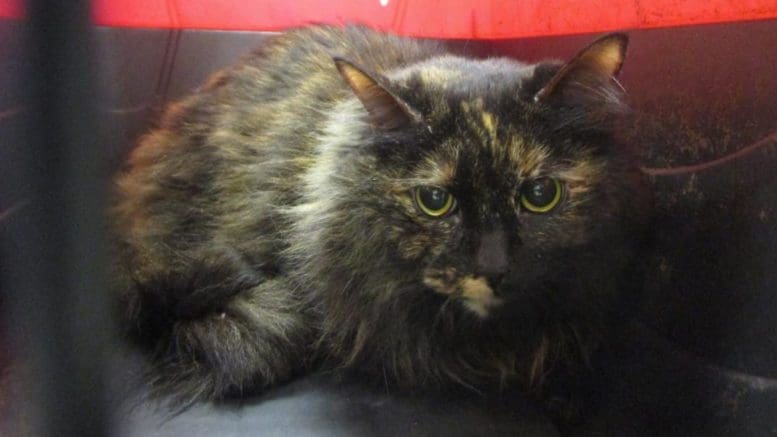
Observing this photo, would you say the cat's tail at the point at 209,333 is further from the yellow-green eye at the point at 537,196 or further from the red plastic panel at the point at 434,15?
the red plastic panel at the point at 434,15

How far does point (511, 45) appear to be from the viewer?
193cm

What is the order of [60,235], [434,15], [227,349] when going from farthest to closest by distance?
[434,15] → [227,349] → [60,235]

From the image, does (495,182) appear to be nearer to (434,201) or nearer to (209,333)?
(434,201)

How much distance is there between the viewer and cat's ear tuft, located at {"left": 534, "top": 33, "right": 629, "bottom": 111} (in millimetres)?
1001

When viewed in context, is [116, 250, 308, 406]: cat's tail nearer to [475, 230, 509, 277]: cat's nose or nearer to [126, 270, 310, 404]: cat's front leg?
[126, 270, 310, 404]: cat's front leg

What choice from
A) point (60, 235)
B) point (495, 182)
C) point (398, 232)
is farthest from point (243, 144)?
point (60, 235)

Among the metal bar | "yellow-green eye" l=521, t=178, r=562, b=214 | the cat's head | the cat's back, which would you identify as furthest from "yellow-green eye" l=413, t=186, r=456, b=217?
the metal bar

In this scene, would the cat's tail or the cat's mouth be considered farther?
the cat's tail

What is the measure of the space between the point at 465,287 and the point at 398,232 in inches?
5.2

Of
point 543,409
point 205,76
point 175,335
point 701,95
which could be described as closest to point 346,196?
point 175,335

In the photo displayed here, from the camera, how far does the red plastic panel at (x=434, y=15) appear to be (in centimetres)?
148

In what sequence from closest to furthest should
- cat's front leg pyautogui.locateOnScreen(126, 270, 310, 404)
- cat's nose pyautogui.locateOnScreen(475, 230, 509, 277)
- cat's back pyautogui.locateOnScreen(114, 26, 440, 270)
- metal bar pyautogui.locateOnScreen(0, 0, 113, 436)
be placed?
metal bar pyautogui.locateOnScreen(0, 0, 113, 436), cat's nose pyautogui.locateOnScreen(475, 230, 509, 277), cat's front leg pyautogui.locateOnScreen(126, 270, 310, 404), cat's back pyautogui.locateOnScreen(114, 26, 440, 270)

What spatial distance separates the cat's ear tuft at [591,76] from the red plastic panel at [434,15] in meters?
0.37

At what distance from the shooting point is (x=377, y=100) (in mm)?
1062
